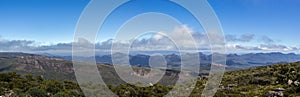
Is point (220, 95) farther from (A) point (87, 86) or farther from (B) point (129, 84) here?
(A) point (87, 86)

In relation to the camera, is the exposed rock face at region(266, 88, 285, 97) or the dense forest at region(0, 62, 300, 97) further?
the exposed rock face at region(266, 88, 285, 97)

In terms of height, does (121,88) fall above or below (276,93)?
above

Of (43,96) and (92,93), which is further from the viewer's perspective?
(92,93)

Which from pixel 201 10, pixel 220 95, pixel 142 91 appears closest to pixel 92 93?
pixel 142 91

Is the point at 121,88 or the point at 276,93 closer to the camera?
the point at 276,93

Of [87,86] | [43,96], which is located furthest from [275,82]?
[43,96]

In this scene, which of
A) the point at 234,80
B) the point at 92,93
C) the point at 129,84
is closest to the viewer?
the point at 92,93

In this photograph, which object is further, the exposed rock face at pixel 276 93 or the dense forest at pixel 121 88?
the exposed rock face at pixel 276 93

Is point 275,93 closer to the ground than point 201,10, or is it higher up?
closer to the ground

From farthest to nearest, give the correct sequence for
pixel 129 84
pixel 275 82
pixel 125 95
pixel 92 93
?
pixel 275 82
pixel 129 84
pixel 125 95
pixel 92 93

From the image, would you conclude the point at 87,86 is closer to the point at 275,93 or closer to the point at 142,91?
the point at 142,91
